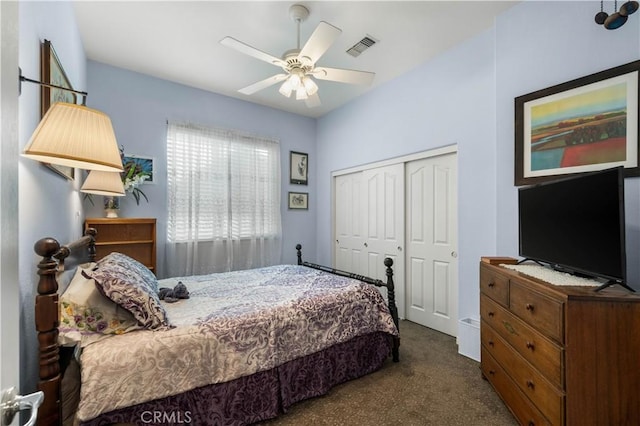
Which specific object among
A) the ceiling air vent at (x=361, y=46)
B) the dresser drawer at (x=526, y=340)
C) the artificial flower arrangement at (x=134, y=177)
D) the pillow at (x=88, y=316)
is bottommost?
the dresser drawer at (x=526, y=340)

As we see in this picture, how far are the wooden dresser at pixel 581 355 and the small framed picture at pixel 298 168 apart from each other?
3598mm

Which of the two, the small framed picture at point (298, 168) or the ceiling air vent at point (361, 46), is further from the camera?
the small framed picture at point (298, 168)

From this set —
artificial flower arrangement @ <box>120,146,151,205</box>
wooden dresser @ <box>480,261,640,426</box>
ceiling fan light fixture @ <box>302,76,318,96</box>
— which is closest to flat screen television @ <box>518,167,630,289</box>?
wooden dresser @ <box>480,261,640,426</box>

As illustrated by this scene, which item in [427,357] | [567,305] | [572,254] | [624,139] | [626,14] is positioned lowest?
[427,357]

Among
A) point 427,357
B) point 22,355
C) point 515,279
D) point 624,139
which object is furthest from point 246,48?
point 427,357

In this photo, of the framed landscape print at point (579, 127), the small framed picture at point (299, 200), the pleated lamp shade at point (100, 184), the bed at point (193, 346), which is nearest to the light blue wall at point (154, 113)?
the pleated lamp shade at point (100, 184)

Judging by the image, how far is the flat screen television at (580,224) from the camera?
54.4 inches

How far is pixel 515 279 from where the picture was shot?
69.2 inches

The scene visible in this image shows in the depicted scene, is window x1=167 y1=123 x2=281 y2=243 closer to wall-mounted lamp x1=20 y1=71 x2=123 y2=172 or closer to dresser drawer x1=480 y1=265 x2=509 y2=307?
wall-mounted lamp x1=20 y1=71 x2=123 y2=172

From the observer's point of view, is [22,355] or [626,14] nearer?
[22,355]

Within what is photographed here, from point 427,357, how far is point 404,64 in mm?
3123

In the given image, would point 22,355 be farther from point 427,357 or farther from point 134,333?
point 427,357

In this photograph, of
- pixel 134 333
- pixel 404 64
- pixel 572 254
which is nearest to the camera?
pixel 134 333

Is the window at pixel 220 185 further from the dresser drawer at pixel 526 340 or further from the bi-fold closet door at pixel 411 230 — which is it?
the dresser drawer at pixel 526 340
